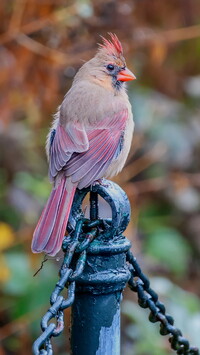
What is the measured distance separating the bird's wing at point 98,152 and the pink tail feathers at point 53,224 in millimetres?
140

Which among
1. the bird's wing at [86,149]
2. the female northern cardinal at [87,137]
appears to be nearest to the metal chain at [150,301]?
the female northern cardinal at [87,137]

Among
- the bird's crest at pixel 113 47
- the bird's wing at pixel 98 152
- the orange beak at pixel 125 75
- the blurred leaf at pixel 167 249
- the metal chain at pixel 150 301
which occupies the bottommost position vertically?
the metal chain at pixel 150 301

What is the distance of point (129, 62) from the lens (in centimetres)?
413

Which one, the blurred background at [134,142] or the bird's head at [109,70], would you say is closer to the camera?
the bird's head at [109,70]

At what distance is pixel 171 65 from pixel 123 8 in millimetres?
1251

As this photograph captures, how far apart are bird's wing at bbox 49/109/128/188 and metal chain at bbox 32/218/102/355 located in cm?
45

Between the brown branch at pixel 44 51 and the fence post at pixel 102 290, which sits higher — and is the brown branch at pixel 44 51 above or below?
above

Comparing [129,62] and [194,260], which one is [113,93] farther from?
[194,260]

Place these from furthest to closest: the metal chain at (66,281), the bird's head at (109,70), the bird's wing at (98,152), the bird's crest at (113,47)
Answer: the bird's head at (109,70) < the bird's crest at (113,47) < the bird's wing at (98,152) < the metal chain at (66,281)

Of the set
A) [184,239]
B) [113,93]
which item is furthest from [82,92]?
[184,239]

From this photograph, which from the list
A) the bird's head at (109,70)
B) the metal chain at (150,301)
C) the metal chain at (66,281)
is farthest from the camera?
the bird's head at (109,70)

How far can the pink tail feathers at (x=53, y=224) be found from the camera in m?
1.73

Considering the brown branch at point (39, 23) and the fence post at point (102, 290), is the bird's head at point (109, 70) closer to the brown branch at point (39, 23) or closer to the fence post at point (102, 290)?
the brown branch at point (39, 23)

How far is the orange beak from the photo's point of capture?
304 cm
